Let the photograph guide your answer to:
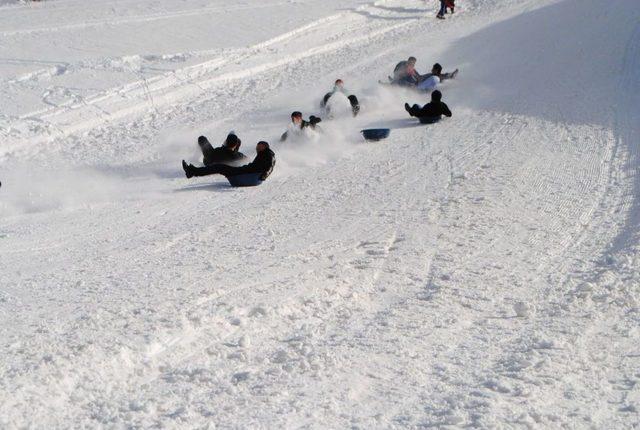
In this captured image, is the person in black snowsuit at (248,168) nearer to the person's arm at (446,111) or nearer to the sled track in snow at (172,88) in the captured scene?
the person's arm at (446,111)

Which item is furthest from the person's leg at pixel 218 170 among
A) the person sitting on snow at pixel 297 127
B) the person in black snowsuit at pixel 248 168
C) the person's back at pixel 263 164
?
the person sitting on snow at pixel 297 127

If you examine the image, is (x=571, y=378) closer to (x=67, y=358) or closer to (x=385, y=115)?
(x=67, y=358)

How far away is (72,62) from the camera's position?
20.1 metres

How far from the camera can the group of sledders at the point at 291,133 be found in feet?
37.1

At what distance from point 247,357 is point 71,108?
12041 mm

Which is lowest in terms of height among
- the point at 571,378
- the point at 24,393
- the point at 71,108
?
the point at 571,378

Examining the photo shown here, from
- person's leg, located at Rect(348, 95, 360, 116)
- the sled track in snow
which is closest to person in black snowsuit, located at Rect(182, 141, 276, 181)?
person's leg, located at Rect(348, 95, 360, 116)

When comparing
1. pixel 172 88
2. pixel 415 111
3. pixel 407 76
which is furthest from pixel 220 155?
pixel 172 88

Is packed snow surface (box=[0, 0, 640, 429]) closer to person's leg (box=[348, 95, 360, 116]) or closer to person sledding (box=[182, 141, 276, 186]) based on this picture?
person sledding (box=[182, 141, 276, 186])

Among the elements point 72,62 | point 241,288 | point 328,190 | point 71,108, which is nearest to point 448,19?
point 72,62

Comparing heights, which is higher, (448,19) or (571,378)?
(448,19)

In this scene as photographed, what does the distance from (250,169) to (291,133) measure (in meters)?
2.27

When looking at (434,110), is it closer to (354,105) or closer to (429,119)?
(429,119)

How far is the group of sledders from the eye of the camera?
11.3 metres
